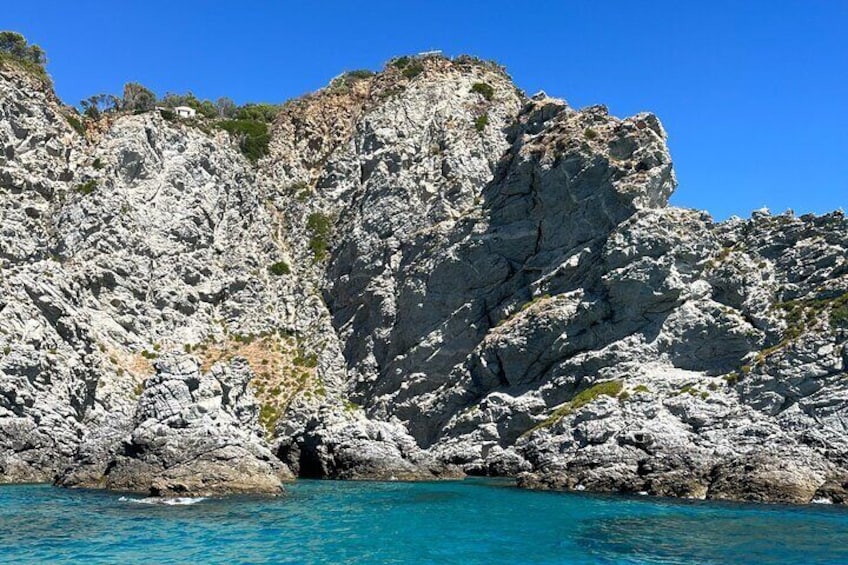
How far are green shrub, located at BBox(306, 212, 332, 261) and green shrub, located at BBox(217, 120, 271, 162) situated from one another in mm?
13599

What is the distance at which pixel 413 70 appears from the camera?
337 ft

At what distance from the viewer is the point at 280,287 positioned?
8744cm

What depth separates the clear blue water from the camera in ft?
83.4

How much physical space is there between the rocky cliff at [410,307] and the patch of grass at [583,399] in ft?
0.99

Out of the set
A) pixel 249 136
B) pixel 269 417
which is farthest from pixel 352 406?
pixel 249 136

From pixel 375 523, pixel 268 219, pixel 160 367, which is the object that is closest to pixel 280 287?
pixel 268 219

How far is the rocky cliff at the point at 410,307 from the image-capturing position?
4831 centimetres

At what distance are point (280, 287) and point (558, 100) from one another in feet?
131

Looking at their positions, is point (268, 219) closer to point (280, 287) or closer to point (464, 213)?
point (280, 287)

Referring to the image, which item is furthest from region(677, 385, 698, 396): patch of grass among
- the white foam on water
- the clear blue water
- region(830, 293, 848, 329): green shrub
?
the white foam on water

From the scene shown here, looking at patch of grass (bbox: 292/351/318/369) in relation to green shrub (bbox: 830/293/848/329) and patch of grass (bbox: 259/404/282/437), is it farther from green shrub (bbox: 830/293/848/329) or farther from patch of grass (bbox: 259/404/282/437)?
green shrub (bbox: 830/293/848/329)

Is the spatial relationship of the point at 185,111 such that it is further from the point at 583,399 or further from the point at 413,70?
the point at 583,399

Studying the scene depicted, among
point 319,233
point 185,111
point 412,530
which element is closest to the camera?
point 412,530

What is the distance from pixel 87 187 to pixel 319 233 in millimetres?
27591
